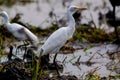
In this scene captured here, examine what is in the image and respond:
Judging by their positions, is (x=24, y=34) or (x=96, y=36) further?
(x=96, y=36)

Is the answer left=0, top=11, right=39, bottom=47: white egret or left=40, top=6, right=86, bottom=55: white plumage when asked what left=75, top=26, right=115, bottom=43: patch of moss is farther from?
left=40, top=6, right=86, bottom=55: white plumage

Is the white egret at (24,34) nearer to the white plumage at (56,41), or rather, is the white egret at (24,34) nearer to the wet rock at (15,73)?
the white plumage at (56,41)

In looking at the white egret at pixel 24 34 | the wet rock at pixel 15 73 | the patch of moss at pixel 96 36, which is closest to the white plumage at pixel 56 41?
the wet rock at pixel 15 73

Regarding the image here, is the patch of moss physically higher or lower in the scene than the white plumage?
lower

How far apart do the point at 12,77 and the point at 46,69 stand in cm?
165

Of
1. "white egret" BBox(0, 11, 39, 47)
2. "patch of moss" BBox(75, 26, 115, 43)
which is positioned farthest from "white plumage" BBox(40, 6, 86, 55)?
"patch of moss" BBox(75, 26, 115, 43)

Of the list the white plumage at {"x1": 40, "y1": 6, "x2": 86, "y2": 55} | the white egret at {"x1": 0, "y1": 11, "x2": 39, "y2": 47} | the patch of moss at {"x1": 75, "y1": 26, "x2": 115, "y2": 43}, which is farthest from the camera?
the patch of moss at {"x1": 75, "y1": 26, "x2": 115, "y2": 43}

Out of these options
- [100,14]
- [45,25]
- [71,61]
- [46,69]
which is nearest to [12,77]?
[46,69]

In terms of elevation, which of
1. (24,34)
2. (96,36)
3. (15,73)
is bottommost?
(96,36)

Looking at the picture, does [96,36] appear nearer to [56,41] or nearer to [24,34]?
[24,34]

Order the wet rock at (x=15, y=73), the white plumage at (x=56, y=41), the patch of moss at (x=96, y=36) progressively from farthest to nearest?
the patch of moss at (x=96, y=36) → the white plumage at (x=56, y=41) → the wet rock at (x=15, y=73)

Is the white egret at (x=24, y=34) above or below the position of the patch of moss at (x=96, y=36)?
above

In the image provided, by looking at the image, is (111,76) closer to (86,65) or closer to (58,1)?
(86,65)

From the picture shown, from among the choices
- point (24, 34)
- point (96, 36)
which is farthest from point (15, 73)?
point (96, 36)
